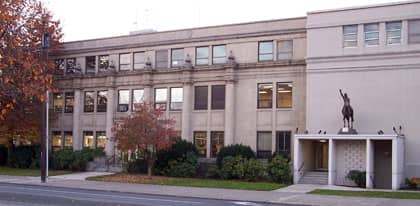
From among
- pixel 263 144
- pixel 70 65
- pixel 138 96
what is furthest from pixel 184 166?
pixel 70 65

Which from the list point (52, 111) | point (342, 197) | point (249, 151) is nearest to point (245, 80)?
point (249, 151)

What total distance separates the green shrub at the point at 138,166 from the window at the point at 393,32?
1929 centimetres

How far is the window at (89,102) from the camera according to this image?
4925 cm

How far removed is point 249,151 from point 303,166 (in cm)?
454

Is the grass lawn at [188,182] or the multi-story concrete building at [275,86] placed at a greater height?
the multi-story concrete building at [275,86]

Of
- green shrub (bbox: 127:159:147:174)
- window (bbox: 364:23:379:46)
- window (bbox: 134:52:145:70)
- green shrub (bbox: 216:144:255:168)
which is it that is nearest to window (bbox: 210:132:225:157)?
green shrub (bbox: 216:144:255:168)

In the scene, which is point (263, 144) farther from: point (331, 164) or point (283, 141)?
point (331, 164)

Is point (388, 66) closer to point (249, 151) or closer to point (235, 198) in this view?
point (249, 151)

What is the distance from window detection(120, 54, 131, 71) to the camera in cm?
Result: 4739

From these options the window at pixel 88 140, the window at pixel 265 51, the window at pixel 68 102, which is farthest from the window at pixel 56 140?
the window at pixel 265 51

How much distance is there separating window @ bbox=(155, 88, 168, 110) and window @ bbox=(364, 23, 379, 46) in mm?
16476

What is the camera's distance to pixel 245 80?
41.8 m

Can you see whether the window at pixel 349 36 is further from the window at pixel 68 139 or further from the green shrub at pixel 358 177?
the window at pixel 68 139

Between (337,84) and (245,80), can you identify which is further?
(245,80)
